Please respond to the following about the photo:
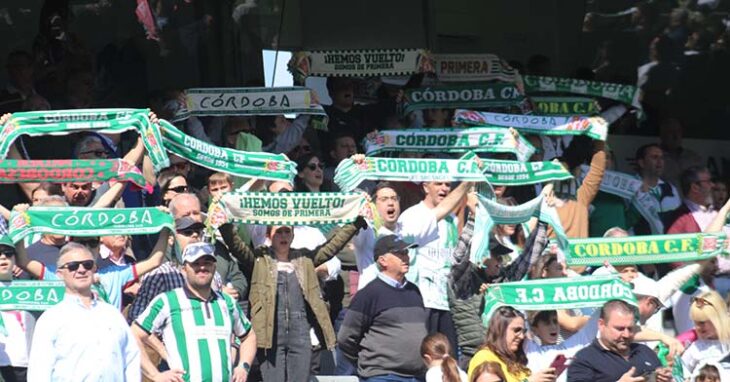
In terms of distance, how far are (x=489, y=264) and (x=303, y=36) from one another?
212 inches

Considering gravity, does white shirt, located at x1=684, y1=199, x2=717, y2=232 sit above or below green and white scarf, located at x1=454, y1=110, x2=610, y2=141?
below

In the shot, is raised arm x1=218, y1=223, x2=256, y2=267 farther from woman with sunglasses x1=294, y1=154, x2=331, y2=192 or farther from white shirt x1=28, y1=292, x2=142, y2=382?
woman with sunglasses x1=294, y1=154, x2=331, y2=192

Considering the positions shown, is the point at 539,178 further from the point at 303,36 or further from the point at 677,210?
the point at 303,36

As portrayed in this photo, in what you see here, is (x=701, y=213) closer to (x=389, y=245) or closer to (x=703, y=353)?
(x=703, y=353)

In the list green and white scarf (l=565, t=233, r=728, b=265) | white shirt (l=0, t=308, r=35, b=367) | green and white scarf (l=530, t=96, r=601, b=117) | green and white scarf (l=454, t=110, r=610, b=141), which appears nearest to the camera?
white shirt (l=0, t=308, r=35, b=367)

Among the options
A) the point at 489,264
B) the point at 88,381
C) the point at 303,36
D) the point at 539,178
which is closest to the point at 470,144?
the point at 539,178

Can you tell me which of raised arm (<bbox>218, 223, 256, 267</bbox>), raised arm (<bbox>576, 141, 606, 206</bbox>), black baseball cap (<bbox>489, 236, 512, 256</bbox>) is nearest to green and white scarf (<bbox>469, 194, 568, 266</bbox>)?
black baseball cap (<bbox>489, 236, 512, 256</bbox>)

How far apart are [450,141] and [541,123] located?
103 centimetres

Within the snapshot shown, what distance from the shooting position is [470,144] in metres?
16.1

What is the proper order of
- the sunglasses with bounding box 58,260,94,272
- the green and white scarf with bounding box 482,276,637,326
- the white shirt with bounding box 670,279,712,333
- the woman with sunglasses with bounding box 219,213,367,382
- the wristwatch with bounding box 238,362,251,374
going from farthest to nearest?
the white shirt with bounding box 670,279,712,333 → the green and white scarf with bounding box 482,276,637,326 → the woman with sunglasses with bounding box 219,213,367,382 → the wristwatch with bounding box 238,362,251,374 → the sunglasses with bounding box 58,260,94,272

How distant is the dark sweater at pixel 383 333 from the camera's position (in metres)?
13.4

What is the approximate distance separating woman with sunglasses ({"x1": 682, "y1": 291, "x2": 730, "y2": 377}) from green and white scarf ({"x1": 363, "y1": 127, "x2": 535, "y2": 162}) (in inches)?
89.7

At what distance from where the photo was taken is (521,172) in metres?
15.6

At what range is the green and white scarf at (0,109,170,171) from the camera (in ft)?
46.1
